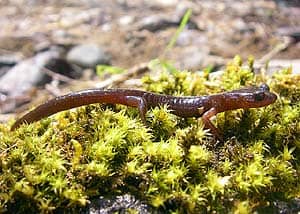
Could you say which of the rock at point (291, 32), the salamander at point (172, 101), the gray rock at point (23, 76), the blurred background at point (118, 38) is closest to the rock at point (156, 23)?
the blurred background at point (118, 38)

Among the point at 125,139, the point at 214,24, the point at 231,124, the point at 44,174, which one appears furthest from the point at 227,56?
the point at 44,174

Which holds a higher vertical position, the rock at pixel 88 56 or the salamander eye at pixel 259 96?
the salamander eye at pixel 259 96

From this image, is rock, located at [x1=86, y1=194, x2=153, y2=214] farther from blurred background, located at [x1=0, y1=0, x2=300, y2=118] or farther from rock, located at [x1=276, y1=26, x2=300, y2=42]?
rock, located at [x1=276, y1=26, x2=300, y2=42]

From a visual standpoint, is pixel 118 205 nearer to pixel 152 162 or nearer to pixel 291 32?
pixel 152 162

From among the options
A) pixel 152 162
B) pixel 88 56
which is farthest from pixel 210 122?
pixel 88 56

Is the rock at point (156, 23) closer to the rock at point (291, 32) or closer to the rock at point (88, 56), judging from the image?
the rock at point (88, 56)

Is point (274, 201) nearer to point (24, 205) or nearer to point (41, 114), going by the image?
point (24, 205)
